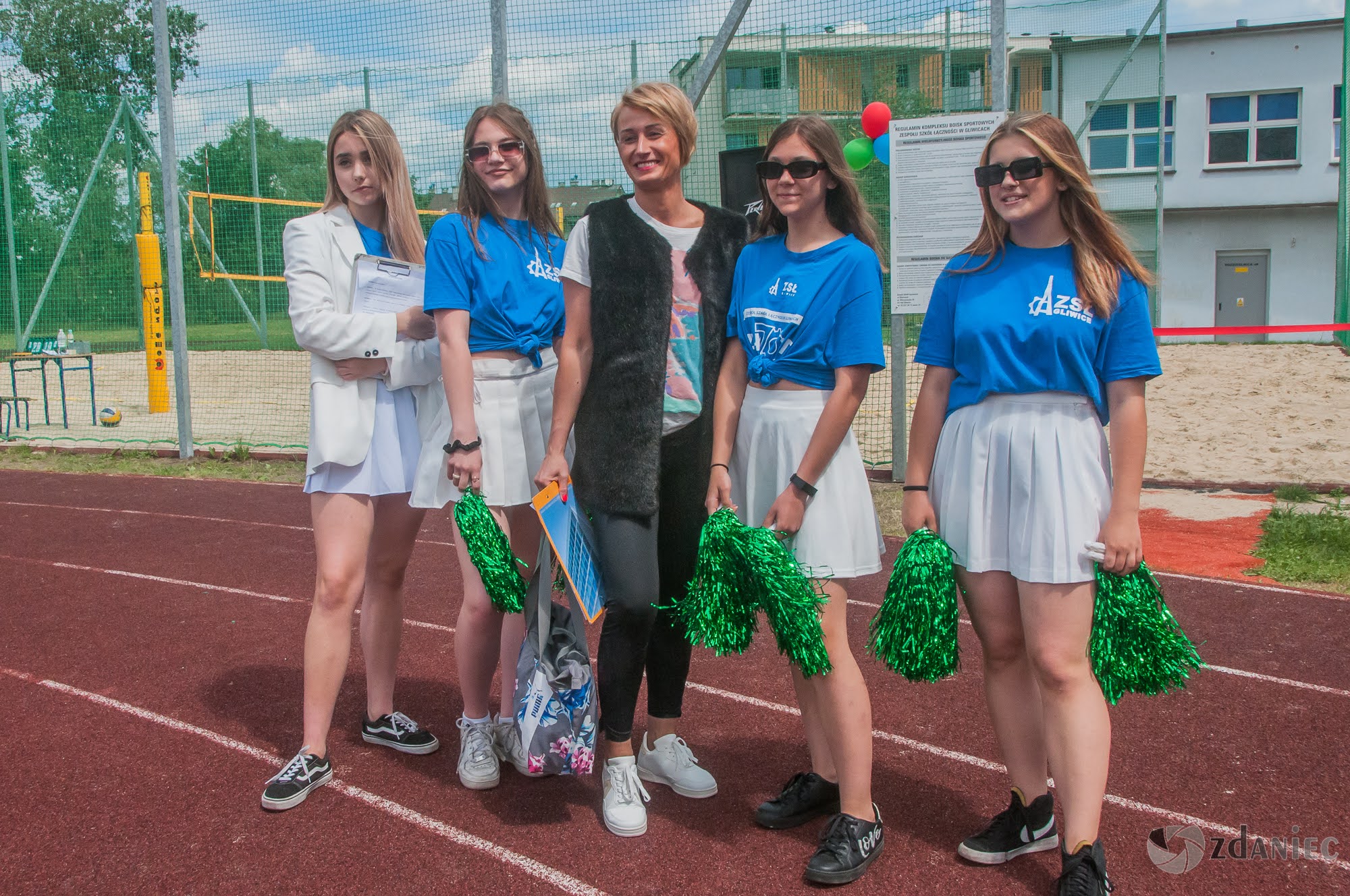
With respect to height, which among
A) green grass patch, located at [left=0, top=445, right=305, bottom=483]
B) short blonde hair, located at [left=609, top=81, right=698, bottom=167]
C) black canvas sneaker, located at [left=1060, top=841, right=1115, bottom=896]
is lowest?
black canvas sneaker, located at [left=1060, top=841, right=1115, bottom=896]

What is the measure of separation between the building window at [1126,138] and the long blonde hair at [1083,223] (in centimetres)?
2364

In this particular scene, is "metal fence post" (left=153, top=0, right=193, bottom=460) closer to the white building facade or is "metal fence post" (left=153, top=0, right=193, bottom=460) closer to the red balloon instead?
the red balloon

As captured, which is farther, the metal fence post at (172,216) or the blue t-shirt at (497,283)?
the metal fence post at (172,216)

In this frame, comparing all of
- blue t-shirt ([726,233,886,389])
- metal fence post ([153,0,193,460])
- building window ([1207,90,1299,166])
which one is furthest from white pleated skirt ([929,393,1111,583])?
building window ([1207,90,1299,166])

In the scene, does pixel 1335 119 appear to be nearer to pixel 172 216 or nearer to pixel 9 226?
pixel 172 216

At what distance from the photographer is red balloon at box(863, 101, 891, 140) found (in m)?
6.80

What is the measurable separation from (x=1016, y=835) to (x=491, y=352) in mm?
1965

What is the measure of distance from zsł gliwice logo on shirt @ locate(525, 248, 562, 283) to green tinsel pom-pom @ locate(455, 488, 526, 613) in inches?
26.5

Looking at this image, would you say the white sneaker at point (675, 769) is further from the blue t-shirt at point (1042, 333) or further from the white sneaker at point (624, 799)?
the blue t-shirt at point (1042, 333)

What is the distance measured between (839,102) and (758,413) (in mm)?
5436

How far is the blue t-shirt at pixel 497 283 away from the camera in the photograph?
10.1 ft

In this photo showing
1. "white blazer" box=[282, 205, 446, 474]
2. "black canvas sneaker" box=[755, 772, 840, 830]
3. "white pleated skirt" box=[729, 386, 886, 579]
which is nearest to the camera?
"white pleated skirt" box=[729, 386, 886, 579]

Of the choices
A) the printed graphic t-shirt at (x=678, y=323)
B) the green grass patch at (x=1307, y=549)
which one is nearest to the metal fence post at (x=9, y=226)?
the printed graphic t-shirt at (x=678, y=323)

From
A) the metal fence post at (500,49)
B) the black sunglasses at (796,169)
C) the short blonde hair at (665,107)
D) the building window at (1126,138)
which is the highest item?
the building window at (1126,138)
